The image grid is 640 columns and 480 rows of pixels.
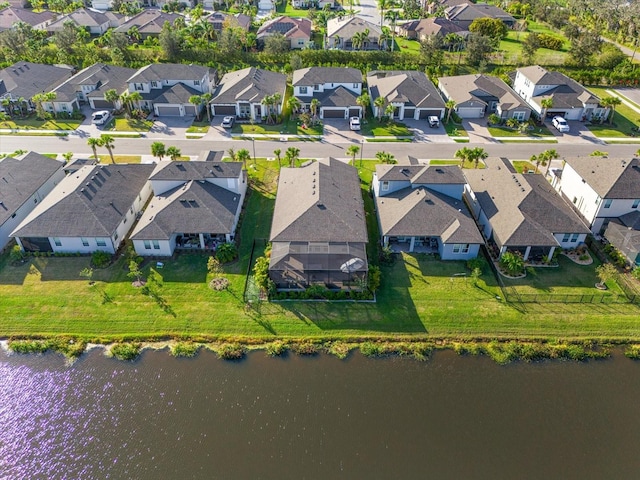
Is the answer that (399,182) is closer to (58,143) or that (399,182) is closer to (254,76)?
(254,76)

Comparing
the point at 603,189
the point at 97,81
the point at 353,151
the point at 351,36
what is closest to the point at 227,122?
the point at 353,151

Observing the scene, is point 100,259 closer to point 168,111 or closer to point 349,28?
point 168,111

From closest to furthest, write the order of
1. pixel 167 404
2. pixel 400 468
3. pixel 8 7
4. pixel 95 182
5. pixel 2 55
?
pixel 400 468 → pixel 167 404 → pixel 95 182 → pixel 2 55 → pixel 8 7

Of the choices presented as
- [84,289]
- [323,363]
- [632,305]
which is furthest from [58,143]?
[632,305]

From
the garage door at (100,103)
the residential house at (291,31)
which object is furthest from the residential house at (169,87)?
the residential house at (291,31)

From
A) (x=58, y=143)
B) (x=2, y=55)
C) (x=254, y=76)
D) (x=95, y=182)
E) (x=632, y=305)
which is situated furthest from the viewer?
(x=2, y=55)

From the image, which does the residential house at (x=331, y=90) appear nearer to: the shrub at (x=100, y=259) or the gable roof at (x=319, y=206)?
the gable roof at (x=319, y=206)
